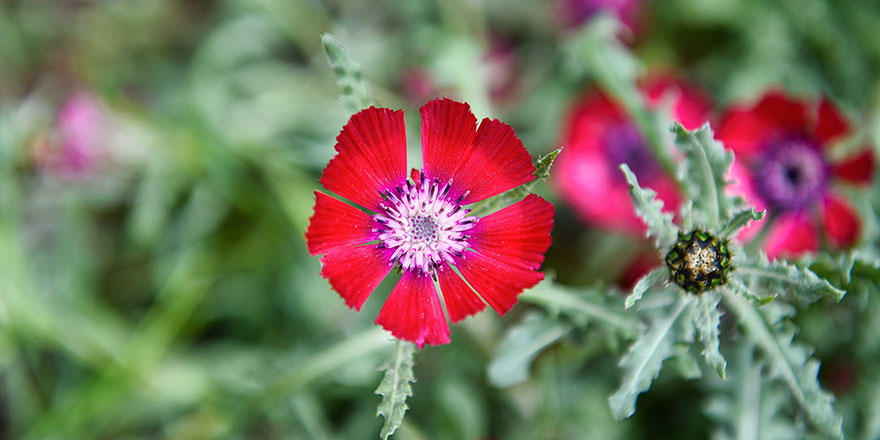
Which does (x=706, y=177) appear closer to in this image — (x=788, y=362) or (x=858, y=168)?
Result: (x=788, y=362)

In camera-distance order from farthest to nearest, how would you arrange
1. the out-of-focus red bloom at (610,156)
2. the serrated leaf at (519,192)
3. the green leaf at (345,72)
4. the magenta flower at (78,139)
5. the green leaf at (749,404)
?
the magenta flower at (78,139) → the out-of-focus red bloom at (610,156) → the green leaf at (749,404) → the green leaf at (345,72) → the serrated leaf at (519,192)

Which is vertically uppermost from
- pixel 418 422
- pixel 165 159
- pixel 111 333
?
pixel 165 159

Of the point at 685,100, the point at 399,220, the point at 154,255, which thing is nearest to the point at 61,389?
the point at 154,255

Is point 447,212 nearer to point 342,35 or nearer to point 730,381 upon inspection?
point 730,381

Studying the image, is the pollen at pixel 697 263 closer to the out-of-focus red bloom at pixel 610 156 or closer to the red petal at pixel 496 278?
the red petal at pixel 496 278

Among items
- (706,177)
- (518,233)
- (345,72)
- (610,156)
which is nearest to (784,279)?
(706,177)

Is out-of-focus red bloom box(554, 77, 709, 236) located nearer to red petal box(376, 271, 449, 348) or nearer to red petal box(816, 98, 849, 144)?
red petal box(816, 98, 849, 144)

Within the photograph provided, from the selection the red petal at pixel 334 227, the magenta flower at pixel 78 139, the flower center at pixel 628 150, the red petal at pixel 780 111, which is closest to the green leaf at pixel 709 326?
Result: the red petal at pixel 334 227
